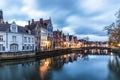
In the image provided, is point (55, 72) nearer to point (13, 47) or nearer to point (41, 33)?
point (13, 47)

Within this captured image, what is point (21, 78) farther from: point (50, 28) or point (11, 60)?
point (50, 28)

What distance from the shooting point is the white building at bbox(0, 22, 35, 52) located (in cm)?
4538

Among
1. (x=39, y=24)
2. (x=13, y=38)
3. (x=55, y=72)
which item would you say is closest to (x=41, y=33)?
(x=39, y=24)

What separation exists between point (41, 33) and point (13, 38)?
18.9 metres

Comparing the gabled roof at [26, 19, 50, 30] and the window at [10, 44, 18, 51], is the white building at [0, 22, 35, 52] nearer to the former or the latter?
the window at [10, 44, 18, 51]

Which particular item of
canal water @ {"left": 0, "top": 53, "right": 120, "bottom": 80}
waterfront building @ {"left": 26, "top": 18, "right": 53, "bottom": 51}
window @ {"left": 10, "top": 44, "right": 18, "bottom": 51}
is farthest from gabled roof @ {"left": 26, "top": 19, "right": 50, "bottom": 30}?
canal water @ {"left": 0, "top": 53, "right": 120, "bottom": 80}

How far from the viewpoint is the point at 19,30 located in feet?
169

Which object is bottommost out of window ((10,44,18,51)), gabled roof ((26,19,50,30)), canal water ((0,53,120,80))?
canal water ((0,53,120,80))

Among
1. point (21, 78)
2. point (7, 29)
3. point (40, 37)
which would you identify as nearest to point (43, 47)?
point (40, 37)

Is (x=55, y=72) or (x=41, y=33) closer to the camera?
(x=55, y=72)

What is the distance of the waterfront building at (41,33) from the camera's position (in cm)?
6456

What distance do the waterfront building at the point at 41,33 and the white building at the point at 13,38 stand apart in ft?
29.8

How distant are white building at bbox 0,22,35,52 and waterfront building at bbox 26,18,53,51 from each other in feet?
29.8

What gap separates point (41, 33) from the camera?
6650cm
